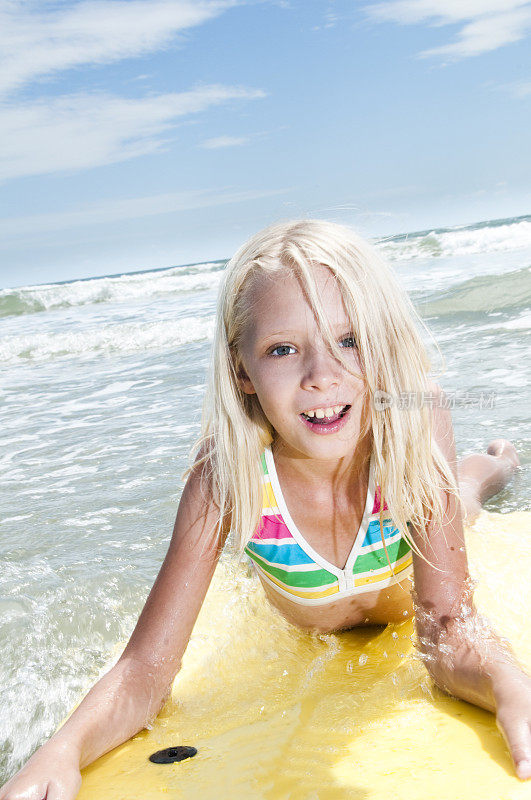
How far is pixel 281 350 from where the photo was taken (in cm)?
203

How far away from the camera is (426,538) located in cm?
211

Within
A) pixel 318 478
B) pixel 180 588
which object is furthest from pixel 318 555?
pixel 180 588

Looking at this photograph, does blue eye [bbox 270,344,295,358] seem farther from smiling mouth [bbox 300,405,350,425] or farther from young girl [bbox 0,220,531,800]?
smiling mouth [bbox 300,405,350,425]

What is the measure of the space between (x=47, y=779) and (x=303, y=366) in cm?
113

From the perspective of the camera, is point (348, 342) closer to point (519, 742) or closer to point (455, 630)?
point (455, 630)

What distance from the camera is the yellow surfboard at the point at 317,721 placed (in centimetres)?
155

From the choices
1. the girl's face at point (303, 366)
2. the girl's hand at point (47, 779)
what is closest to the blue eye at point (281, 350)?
the girl's face at point (303, 366)

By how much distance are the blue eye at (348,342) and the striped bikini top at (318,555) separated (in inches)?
15.5

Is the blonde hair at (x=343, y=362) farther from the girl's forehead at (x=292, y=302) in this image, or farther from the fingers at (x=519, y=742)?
the fingers at (x=519, y=742)

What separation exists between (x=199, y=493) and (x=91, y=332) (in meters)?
11.3

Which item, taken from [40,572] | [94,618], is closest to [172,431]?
[40,572]

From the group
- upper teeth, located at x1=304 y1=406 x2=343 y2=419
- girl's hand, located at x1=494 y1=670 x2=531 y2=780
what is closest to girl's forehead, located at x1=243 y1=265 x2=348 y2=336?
upper teeth, located at x1=304 y1=406 x2=343 y2=419

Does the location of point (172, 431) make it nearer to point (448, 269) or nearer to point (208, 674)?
point (208, 674)

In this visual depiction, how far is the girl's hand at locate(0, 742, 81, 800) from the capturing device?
159cm
